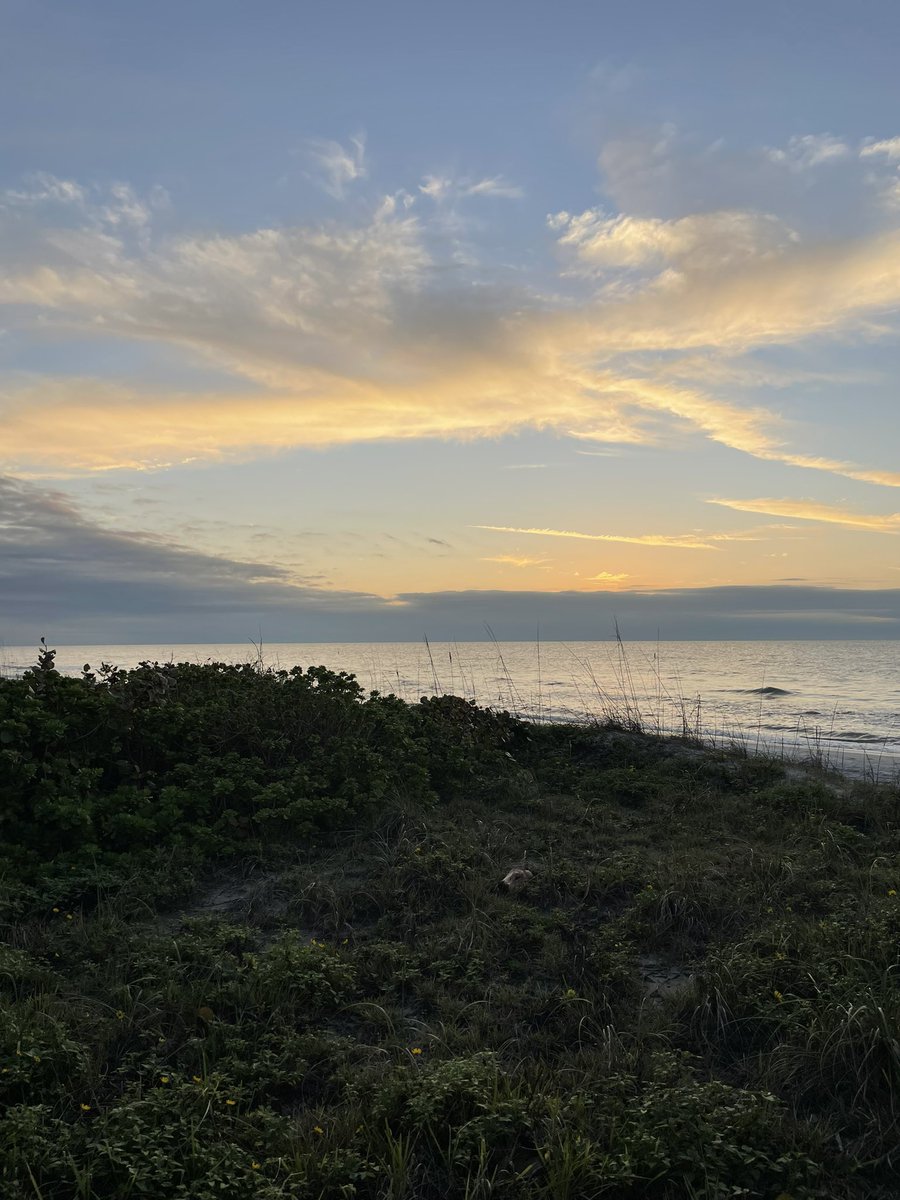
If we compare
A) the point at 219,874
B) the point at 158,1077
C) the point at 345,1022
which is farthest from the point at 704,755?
the point at 158,1077

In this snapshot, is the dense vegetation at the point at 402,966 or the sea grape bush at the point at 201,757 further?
the sea grape bush at the point at 201,757

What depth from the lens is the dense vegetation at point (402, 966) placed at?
326 cm

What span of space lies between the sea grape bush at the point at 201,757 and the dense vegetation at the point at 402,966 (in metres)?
0.04

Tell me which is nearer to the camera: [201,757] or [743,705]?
[201,757]

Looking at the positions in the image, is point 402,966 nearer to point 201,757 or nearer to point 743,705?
point 201,757

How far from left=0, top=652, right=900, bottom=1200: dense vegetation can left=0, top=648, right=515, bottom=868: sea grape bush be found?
0.13 ft

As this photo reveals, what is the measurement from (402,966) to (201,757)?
3.78m

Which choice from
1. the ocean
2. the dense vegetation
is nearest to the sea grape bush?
the dense vegetation

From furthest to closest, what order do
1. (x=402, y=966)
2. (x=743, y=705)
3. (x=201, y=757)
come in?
1. (x=743, y=705)
2. (x=201, y=757)
3. (x=402, y=966)

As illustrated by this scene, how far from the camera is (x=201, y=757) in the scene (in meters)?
8.15

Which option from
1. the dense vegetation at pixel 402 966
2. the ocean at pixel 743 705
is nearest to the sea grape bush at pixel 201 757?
the dense vegetation at pixel 402 966

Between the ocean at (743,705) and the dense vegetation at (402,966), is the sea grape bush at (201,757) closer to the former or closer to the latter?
the dense vegetation at (402,966)

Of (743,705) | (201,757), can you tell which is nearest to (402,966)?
(201,757)

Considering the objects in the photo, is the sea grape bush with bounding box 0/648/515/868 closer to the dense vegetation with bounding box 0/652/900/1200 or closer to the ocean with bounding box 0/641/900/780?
the dense vegetation with bounding box 0/652/900/1200
